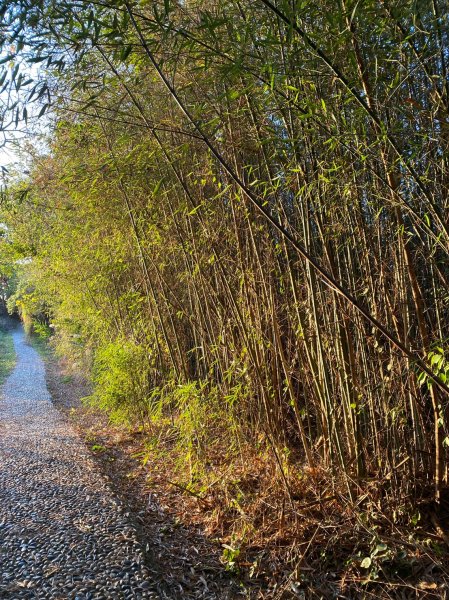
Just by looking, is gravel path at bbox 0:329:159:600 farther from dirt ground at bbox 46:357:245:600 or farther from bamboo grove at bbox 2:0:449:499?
bamboo grove at bbox 2:0:449:499

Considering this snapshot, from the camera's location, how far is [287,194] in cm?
270

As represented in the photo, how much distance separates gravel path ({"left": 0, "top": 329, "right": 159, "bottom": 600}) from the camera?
2.21 m

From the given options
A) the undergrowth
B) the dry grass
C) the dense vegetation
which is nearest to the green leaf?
the dry grass

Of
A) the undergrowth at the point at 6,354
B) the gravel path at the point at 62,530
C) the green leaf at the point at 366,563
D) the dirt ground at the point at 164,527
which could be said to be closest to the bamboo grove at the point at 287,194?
the green leaf at the point at 366,563

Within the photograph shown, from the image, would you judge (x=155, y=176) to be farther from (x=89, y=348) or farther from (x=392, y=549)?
(x=89, y=348)

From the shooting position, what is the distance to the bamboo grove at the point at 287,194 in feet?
5.36

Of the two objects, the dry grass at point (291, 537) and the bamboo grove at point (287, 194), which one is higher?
the bamboo grove at point (287, 194)

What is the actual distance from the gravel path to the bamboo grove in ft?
2.42

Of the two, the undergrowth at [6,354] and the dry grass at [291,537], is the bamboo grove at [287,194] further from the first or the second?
the undergrowth at [6,354]

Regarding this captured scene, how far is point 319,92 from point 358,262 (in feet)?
2.61

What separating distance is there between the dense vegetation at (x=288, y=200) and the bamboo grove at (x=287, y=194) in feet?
0.04

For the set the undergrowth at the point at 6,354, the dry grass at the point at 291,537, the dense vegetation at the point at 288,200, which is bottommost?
the undergrowth at the point at 6,354

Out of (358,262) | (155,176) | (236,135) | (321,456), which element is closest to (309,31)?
(236,135)

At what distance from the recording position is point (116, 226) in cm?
430
